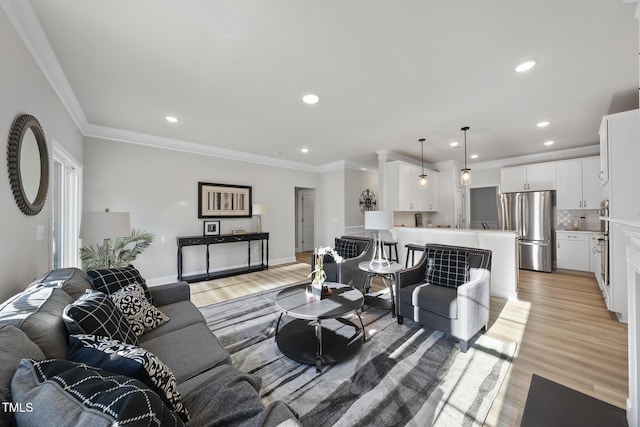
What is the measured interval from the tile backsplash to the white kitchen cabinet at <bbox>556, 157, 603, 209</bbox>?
1.15 feet

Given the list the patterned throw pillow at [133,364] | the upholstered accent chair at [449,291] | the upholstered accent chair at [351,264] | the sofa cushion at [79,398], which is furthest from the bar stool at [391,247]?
the sofa cushion at [79,398]

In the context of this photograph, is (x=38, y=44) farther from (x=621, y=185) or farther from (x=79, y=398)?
(x=621, y=185)

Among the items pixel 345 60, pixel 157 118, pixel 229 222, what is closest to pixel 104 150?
pixel 157 118

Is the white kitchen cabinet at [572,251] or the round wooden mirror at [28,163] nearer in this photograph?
the round wooden mirror at [28,163]

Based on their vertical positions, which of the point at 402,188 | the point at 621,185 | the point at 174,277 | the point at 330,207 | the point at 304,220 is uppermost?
the point at 402,188

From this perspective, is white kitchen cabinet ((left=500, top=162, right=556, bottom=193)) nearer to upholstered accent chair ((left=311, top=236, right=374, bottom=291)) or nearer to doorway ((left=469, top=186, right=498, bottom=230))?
doorway ((left=469, top=186, right=498, bottom=230))

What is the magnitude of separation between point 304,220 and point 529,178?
5.82 meters

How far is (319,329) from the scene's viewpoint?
6.79 ft

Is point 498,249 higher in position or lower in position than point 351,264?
higher

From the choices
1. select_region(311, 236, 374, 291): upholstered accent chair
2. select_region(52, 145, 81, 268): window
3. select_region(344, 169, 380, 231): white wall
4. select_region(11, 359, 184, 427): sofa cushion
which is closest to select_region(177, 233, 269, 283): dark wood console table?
select_region(52, 145, 81, 268): window

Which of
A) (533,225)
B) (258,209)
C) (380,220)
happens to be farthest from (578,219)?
(258,209)

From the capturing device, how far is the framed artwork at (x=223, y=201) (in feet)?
15.8

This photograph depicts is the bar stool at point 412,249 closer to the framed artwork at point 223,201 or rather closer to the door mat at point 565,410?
the door mat at point 565,410

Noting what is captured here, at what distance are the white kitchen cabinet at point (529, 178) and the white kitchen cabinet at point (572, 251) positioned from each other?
1023 millimetres
